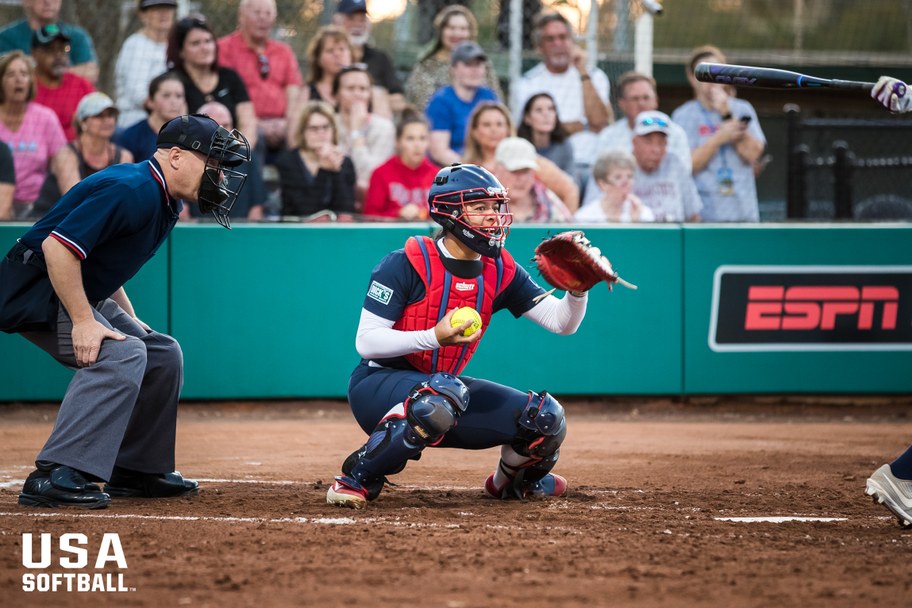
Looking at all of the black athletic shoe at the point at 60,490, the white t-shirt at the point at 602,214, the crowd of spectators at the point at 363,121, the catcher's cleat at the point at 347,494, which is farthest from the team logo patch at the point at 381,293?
the white t-shirt at the point at 602,214

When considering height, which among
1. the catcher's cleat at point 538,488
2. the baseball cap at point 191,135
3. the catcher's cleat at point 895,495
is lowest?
the catcher's cleat at point 538,488

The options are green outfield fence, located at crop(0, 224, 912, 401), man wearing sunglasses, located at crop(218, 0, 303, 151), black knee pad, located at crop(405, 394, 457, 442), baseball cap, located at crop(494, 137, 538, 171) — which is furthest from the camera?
man wearing sunglasses, located at crop(218, 0, 303, 151)

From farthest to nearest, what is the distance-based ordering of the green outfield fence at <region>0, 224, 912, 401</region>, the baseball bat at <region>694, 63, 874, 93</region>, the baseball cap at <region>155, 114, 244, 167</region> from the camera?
the green outfield fence at <region>0, 224, 912, 401</region>, the baseball bat at <region>694, 63, 874, 93</region>, the baseball cap at <region>155, 114, 244, 167</region>

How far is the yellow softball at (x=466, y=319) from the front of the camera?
4883 mm

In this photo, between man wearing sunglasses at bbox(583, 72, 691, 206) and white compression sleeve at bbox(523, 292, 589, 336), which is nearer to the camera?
white compression sleeve at bbox(523, 292, 589, 336)

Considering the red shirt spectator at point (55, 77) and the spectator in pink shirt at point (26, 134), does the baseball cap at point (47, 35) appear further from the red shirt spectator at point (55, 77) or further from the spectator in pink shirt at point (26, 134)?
the spectator in pink shirt at point (26, 134)

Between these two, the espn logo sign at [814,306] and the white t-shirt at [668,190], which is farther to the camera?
the white t-shirt at [668,190]

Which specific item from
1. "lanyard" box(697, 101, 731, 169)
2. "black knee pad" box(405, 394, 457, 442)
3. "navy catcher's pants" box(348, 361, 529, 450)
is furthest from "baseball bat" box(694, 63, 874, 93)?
"lanyard" box(697, 101, 731, 169)

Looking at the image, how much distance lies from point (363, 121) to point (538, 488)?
5035mm

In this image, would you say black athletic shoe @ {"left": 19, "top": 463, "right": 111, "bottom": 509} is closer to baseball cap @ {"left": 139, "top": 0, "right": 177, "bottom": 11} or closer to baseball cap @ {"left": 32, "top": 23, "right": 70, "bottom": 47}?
baseball cap @ {"left": 32, "top": 23, "right": 70, "bottom": 47}

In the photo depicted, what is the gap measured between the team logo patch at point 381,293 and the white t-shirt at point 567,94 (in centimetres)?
548

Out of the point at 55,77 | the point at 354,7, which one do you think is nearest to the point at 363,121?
the point at 354,7

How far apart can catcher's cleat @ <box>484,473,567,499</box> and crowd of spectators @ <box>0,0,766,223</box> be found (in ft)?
13.6

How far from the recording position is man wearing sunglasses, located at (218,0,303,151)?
973 centimetres
